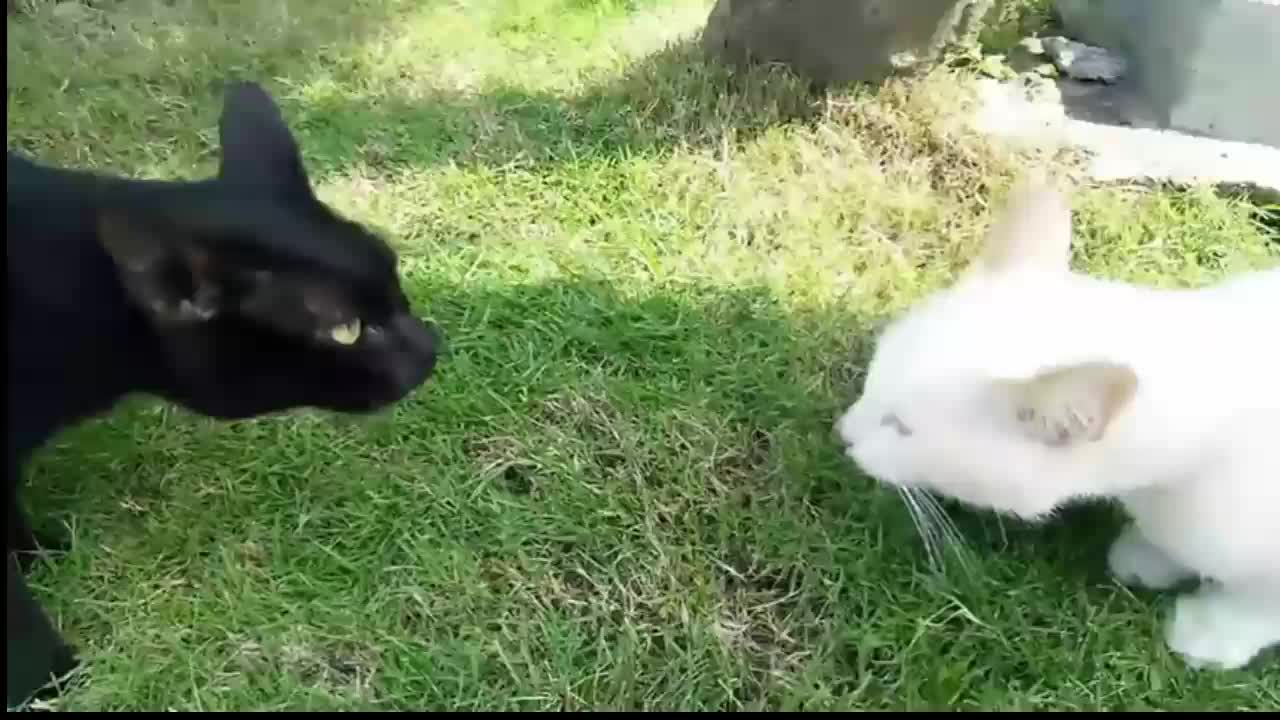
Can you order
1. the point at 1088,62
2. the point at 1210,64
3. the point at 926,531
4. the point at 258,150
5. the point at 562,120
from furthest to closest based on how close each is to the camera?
the point at 1088,62
the point at 562,120
the point at 1210,64
the point at 926,531
the point at 258,150

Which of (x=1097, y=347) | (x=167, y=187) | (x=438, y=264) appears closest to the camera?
(x=1097, y=347)

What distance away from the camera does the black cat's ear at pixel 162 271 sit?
1327 mm

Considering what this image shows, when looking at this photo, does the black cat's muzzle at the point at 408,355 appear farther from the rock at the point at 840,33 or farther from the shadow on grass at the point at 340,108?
the rock at the point at 840,33

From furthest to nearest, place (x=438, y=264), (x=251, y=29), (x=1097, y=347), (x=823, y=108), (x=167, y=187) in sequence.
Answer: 1. (x=251, y=29)
2. (x=823, y=108)
3. (x=438, y=264)
4. (x=167, y=187)
5. (x=1097, y=347)

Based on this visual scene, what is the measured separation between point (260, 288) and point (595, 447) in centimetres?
61

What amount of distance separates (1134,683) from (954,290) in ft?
1.80

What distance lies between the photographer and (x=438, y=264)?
213cm

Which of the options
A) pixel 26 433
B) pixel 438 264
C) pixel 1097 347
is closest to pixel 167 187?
pixel 26 433

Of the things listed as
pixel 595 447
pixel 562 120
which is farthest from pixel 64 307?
pixel 562 120

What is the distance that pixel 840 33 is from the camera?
245cm

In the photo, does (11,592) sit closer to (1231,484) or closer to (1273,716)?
(1231,484)

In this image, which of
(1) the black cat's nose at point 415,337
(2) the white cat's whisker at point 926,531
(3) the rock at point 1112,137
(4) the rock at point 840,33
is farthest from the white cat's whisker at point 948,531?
(4) the rock at point 840,33

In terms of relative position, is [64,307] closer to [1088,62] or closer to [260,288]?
[260,288]

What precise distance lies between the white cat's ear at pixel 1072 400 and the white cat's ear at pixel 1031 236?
21cm
